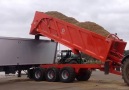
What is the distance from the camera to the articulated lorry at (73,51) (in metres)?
17.7

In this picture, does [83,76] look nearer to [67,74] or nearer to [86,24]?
[67,74]

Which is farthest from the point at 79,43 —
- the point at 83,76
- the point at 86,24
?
the point at 83,76

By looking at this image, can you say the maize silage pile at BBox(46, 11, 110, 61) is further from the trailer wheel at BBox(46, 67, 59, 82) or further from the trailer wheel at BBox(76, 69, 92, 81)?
the trailer wheel at BBox(46, 67, 59, 82)

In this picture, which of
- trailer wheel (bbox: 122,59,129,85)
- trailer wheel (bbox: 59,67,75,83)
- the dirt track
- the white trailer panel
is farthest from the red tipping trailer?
the white trailer panel

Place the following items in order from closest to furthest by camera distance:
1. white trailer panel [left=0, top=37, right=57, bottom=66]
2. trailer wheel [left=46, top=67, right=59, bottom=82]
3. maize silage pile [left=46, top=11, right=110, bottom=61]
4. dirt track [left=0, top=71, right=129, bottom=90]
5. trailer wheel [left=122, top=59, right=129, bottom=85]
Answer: dirt track [left=0, top=71, right=129, bottom=90] → trailer wheel [left=122, top=59, right=129, bottom=85] → white trailer panel [left=0, top=37, right=57, bottom=66] → trailer wheel [left=46, top=67, right=59, bottom=82] → maize silage pile [left=46, top=11, right=110, bottom=61]

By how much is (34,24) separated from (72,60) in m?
3.98

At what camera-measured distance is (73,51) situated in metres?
19.8

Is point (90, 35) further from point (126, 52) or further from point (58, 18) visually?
point (58, 18)

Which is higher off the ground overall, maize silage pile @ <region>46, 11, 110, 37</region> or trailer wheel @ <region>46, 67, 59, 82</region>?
maize silage pile @ <region>46, 11, 110, 37</region>

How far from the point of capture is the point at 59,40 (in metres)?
20.3

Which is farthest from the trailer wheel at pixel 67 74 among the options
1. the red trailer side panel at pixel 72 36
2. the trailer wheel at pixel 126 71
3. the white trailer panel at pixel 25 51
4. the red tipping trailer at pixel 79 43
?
the trailer wheel at pixel 126 71

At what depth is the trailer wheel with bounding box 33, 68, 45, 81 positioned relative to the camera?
20906mm

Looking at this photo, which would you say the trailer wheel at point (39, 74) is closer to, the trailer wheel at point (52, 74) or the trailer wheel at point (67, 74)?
the trailer wheel at point (52, 74)

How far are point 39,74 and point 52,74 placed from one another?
118 cm
